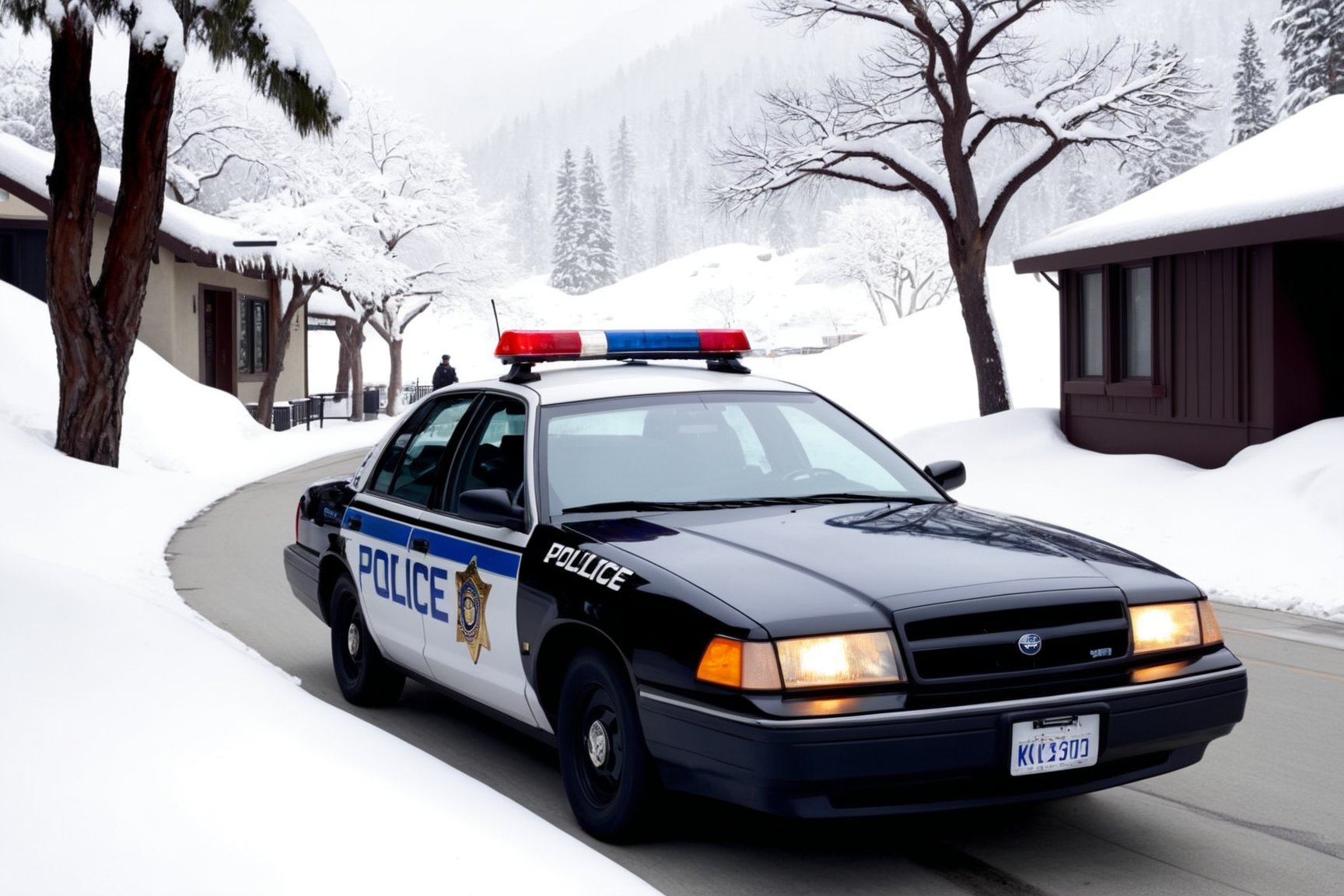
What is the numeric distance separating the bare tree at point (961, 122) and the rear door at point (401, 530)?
16.4m

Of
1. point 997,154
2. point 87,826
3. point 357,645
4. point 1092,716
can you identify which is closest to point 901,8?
point 357,645

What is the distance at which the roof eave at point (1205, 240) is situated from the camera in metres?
14.2

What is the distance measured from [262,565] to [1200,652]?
9.06 meters

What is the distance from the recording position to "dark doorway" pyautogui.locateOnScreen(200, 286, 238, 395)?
36531 millimetres

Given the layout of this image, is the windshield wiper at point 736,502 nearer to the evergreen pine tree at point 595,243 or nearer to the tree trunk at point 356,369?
the tree trunk at point 356,369

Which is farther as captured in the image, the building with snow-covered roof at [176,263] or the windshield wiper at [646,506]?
the building with snow-covered roof at [176,263]

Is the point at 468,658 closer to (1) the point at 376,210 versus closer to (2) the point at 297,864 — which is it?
(2) the point at 297,864

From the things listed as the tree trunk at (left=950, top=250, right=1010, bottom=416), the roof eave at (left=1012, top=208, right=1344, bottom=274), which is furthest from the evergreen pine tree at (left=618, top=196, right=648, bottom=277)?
the roof eave at (left=1012, top=208, right=1344, bottom=274)

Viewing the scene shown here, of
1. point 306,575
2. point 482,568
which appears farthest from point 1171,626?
point 306,575

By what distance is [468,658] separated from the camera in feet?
18.6

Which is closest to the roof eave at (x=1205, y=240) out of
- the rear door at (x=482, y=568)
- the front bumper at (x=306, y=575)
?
the front bumper at (x=306, y=575)

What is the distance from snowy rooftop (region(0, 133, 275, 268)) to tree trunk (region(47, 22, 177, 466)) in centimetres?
1286

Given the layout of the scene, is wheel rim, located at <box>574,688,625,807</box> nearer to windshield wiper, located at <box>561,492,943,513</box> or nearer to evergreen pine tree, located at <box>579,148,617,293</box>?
windshield wiper, located at <box>561,492,943,513</box>

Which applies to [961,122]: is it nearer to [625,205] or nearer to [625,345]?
[625,345]
